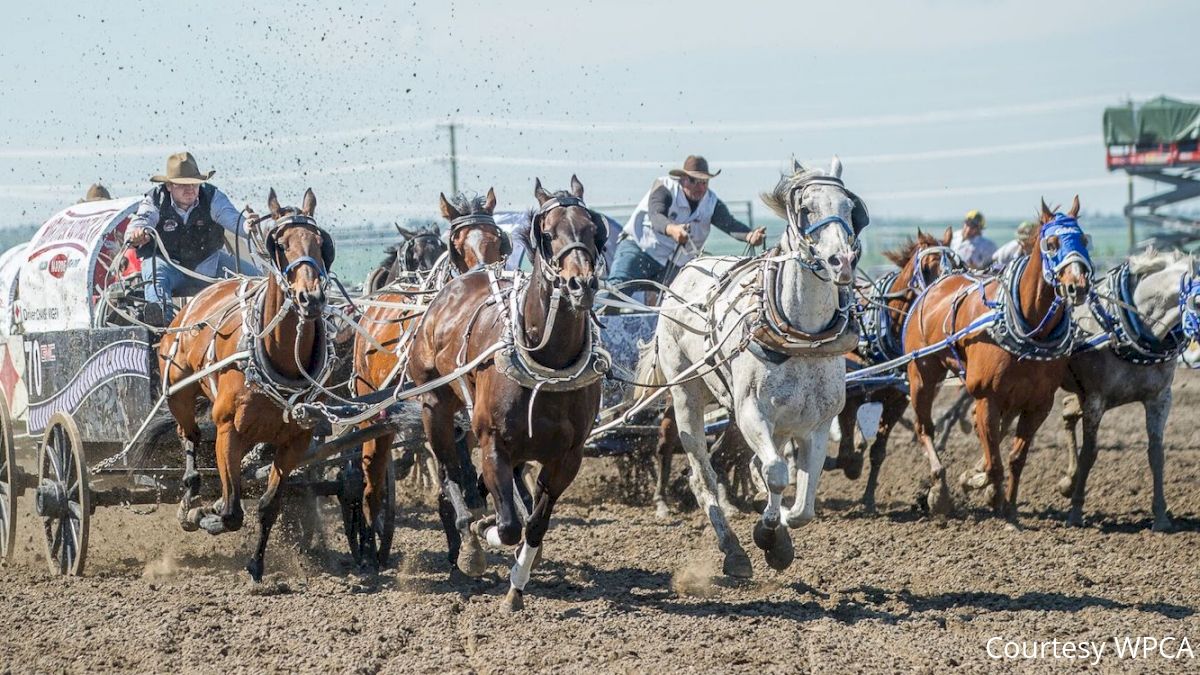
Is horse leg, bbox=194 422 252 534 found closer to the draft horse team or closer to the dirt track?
the draft horse team

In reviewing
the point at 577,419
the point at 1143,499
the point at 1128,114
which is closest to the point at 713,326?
the point at 577,419

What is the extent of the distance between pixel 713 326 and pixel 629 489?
3785 mm

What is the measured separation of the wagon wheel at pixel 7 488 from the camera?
875cm

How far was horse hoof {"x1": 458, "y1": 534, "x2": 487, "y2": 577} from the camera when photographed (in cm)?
780

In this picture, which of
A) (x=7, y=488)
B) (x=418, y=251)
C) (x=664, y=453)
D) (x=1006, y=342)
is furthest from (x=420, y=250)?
(x=1006, y=342)

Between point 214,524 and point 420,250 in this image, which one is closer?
point 214,524

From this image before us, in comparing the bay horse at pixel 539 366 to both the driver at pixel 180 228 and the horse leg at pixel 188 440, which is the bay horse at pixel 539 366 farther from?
the driver at pixel 180 228

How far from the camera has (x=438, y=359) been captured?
24.9 ft

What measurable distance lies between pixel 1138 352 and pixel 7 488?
293 inches

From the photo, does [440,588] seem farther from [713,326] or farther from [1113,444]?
[1113,444]

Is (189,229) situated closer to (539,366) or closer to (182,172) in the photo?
(182,172)

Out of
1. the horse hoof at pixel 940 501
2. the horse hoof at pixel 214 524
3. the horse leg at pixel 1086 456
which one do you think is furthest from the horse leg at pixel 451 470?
the horse leg at pixel 1086 456

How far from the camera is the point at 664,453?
34.2 feet

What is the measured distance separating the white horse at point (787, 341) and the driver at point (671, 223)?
6.99 ft
